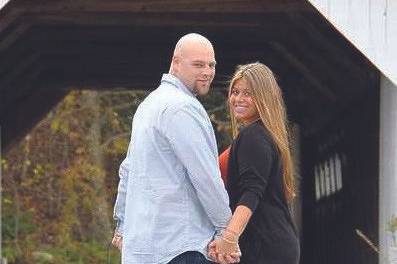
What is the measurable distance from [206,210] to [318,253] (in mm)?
12932

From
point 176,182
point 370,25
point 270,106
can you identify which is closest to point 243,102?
point 270,106

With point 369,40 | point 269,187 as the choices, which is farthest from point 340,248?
point 269,187

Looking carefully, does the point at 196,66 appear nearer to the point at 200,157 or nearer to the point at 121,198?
the point at 200,157

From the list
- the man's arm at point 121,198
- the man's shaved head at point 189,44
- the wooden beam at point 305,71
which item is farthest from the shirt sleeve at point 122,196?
the wooden beam at point 305,71

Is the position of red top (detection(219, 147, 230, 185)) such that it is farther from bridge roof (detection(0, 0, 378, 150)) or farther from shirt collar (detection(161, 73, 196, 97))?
bridge roof (detection(0, 0, 378, 150))

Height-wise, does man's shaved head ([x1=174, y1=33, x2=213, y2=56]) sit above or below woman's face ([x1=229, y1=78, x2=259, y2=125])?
above

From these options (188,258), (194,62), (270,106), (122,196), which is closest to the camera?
(188,258)

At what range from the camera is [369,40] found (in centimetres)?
1012

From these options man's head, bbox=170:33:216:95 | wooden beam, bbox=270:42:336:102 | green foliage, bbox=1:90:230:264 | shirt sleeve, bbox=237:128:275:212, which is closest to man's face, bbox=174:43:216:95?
man's head, bbox=170:33:216:95

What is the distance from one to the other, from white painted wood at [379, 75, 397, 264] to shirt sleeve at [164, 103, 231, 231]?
462 cm

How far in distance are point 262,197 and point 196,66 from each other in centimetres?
59

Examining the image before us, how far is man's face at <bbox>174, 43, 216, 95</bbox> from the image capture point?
6.16 metres

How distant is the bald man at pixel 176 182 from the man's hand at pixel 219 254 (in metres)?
0.03

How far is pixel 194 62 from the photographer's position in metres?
6.17
